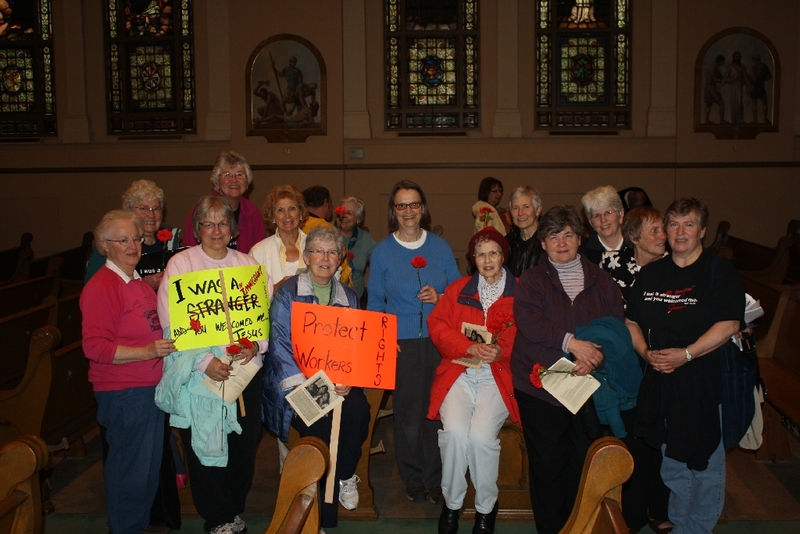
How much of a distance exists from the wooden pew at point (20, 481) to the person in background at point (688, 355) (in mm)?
2664

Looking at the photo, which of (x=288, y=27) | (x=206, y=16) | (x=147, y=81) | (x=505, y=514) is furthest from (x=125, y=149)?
(x=505, y=514)

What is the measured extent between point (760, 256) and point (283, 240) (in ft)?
19.2

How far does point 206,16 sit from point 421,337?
8318mm

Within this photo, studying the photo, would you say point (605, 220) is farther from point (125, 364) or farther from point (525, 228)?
point (125, 364)

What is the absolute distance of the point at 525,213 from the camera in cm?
470

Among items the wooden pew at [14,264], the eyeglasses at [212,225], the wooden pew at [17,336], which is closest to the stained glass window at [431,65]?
the wooden pew at [14,264]

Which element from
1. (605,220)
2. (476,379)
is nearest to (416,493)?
(476,379)

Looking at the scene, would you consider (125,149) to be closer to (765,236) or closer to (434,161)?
(434,161)

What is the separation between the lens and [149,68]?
448 inches

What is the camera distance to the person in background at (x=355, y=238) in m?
6.07

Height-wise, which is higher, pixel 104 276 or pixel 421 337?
pixel 104 276

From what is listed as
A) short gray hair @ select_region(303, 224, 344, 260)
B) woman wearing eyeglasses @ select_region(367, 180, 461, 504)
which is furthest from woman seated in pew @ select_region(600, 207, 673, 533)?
short gray hair @ select_region(303, 224, 344, 260)

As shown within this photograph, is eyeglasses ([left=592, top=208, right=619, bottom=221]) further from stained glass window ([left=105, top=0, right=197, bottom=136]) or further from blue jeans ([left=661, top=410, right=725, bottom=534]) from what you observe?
stained glass window ([left=105, top=0, right=197, bottom=136])

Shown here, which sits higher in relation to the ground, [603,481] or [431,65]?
[431,65]
